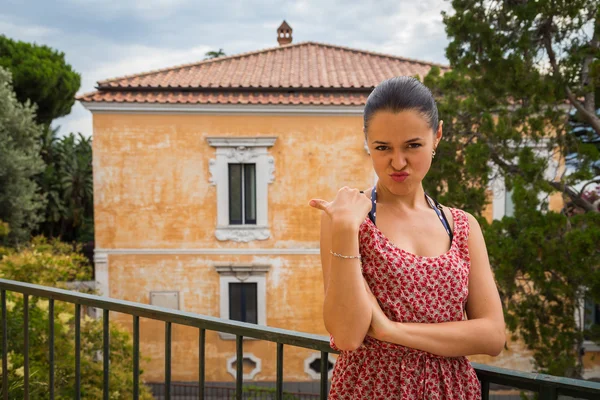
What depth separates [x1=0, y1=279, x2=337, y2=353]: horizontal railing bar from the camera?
166 cm

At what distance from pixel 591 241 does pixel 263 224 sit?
8.10 m

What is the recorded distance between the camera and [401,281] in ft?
4.18

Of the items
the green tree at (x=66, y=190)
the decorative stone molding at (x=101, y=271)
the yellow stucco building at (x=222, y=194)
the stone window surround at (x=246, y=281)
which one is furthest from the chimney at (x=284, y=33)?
the green tree at (x=66, y=190)

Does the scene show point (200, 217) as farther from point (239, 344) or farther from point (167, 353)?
point (239, 344)

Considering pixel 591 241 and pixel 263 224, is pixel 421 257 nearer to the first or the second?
pixel 591 241

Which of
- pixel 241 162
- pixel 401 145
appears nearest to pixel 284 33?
pixel 241 162

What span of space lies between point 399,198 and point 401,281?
0.24 m

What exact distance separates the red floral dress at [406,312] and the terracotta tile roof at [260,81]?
1033 cm

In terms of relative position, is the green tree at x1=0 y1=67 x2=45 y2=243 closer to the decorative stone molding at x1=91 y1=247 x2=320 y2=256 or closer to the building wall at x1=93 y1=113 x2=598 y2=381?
the building wall at x1=93 y1=113 x2=598 y2=381

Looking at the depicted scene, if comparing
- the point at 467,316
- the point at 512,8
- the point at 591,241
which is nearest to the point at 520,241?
the point at 591,241

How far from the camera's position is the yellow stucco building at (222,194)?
11648mm

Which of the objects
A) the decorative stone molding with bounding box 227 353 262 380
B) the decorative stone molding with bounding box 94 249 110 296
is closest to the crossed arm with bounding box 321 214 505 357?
the decorative stone molding with bounding box 227 353 262 380

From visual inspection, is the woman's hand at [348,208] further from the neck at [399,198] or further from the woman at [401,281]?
the neck at [399,198]

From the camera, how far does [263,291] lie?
481 inches
